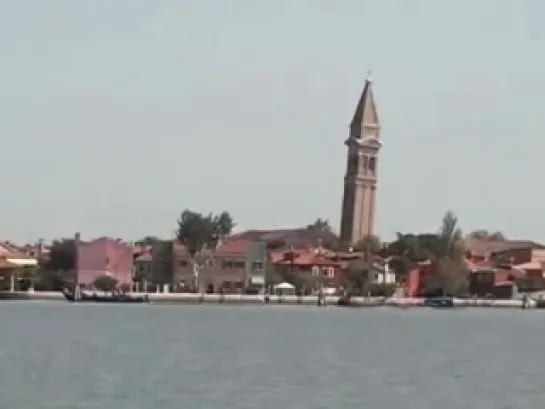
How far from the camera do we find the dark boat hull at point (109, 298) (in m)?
130

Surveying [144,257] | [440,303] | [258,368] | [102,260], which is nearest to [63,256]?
[102,260]

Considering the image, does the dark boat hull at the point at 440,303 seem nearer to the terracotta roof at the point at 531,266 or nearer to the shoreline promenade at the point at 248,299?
the shoreline promenade at the point at 248,299

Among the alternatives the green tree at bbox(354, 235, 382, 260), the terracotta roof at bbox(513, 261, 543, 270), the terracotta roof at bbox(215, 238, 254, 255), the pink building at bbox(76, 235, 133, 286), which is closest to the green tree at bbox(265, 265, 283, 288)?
the terracotta roof at bbox(215, 238, 254, 255)

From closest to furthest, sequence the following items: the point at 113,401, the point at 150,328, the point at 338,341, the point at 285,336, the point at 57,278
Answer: the point at 113,401 → the point at 338,341 → the point at 285,336 → the point at 150,328 → the point at 57,278

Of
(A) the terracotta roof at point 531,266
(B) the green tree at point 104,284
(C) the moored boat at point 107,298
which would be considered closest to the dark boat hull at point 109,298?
(C) the moored boat at point 107,298

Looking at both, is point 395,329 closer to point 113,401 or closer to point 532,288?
point 113,401

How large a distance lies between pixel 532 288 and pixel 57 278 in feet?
152

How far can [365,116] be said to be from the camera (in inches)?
7279

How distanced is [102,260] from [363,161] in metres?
50.7

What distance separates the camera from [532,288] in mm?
158250

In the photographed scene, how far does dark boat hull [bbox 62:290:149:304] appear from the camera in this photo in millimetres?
129625

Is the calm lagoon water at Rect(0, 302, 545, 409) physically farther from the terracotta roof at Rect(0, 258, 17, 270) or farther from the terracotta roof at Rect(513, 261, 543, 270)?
the terracotta roof at Rect(513, 261, 543, 270)

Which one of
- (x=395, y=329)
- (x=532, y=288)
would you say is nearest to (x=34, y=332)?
(x=395, y=329)

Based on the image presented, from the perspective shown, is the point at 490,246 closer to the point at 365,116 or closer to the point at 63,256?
the point at 365,116
